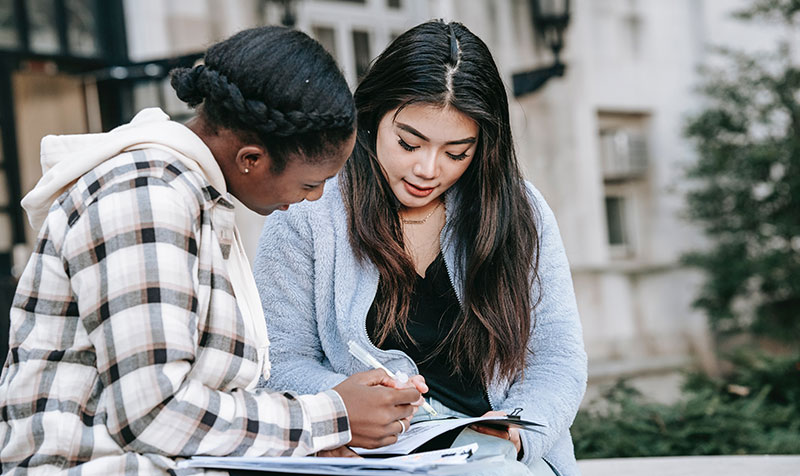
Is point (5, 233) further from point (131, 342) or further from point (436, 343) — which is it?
point (131, 342)

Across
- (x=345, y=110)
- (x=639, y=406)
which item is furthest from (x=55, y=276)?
(x=639, y=406)

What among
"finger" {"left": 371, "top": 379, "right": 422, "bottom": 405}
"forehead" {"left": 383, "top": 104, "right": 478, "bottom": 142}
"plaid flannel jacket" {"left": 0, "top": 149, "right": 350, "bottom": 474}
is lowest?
"finger" {"left": 371, "top": 379, "right": 422, "bottom": 405}

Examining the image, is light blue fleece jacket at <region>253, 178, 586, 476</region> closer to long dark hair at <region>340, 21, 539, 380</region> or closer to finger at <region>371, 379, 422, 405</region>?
long dark hair at <region>340, 21, 539, 380</region>

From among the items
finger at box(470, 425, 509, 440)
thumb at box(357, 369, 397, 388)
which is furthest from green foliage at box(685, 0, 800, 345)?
thumb at box(357, 369, 397, 388)

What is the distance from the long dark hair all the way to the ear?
0.65 m

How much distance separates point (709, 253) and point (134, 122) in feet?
21.5

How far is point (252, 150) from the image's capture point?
1296 millimetres

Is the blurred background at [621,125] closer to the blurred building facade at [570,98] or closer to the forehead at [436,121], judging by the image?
the blurred building facade at [570,98]

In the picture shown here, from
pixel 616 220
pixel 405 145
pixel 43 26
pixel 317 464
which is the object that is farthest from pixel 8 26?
pixel 616 220

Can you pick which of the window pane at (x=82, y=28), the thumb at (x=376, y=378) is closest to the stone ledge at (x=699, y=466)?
the thumb at (x=376, y=378)

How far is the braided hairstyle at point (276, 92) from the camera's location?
1256 mm

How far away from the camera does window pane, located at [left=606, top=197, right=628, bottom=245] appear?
7832 mm

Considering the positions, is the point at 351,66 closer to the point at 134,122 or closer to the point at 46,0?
the point at 46,0

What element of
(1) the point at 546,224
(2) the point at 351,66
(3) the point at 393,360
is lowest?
(3) the point at 393,360
